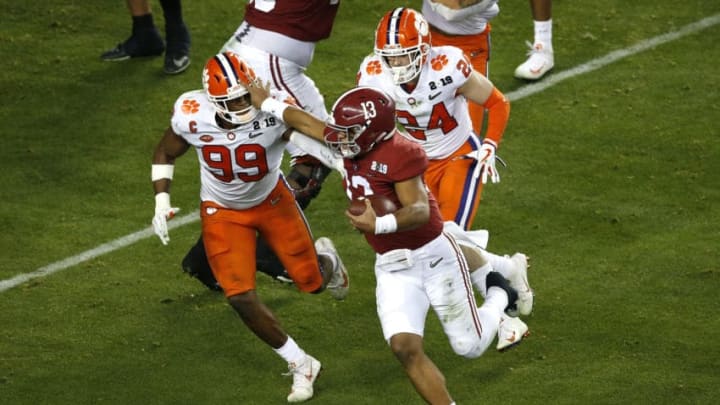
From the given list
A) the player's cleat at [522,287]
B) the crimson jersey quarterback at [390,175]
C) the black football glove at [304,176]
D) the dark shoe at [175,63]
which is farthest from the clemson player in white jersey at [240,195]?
the dark shoe at [175,63]

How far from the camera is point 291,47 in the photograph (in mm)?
8398

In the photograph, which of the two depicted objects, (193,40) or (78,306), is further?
(193,40)

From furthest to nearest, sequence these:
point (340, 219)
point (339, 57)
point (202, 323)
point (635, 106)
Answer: point (339, 57) → point (635, 106) → point (340, 219) → point (202, 323)

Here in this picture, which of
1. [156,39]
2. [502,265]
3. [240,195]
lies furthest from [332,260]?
[156,39]

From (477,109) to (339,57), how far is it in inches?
105

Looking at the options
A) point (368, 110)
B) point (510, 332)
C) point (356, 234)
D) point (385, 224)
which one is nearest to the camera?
point (385, 224)

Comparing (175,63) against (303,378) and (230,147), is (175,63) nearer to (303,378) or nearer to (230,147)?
(230,147)

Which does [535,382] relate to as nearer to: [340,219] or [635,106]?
[340,219]

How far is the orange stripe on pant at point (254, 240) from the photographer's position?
7.11 meters

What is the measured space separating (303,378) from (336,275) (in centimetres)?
89

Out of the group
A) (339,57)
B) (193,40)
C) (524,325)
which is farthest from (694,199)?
(193,40)

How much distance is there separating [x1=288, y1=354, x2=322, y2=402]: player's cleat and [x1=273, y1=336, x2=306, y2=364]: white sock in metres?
0.02

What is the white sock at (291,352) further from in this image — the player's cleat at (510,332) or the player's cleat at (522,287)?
the player's cleat at (522,287)

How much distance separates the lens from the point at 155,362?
735 centimetres
